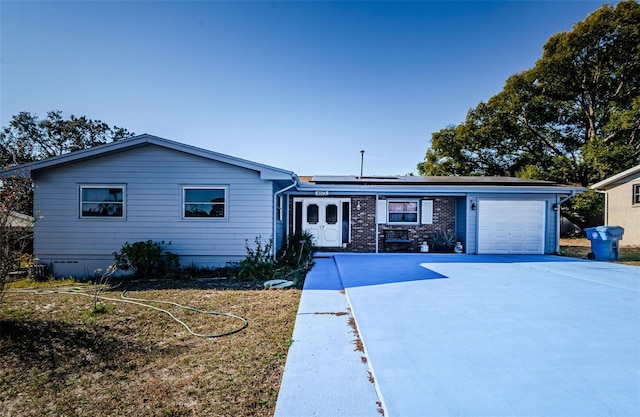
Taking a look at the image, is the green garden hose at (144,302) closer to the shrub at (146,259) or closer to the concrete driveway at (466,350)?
the concrete driveway at (466,350)

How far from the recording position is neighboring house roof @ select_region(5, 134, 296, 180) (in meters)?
7.87

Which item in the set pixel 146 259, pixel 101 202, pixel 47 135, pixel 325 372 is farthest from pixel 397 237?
pixel 47 135

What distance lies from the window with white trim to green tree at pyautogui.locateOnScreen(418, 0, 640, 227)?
41.4ft

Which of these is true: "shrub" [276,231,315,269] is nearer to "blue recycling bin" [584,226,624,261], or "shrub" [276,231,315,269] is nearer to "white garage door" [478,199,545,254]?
"white garage door" [478,199,545,254]

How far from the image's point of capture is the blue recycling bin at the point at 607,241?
9789 mm

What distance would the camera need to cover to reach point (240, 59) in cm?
991

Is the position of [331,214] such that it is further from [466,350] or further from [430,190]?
[466,350]

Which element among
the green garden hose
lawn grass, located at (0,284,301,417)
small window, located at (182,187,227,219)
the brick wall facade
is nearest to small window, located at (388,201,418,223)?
the brick wall facade

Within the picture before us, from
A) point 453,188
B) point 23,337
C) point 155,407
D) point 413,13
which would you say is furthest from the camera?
point 453,188

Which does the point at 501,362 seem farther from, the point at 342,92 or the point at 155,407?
the point at 342,92

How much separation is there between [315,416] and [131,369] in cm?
201

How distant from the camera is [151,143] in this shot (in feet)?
26.5

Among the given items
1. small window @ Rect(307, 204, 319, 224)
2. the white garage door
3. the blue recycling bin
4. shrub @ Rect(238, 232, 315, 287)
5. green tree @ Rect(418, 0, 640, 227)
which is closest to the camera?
shrub @ Rect(238, 232, 315, 287)

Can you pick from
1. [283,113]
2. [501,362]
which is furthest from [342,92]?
[501,362]
